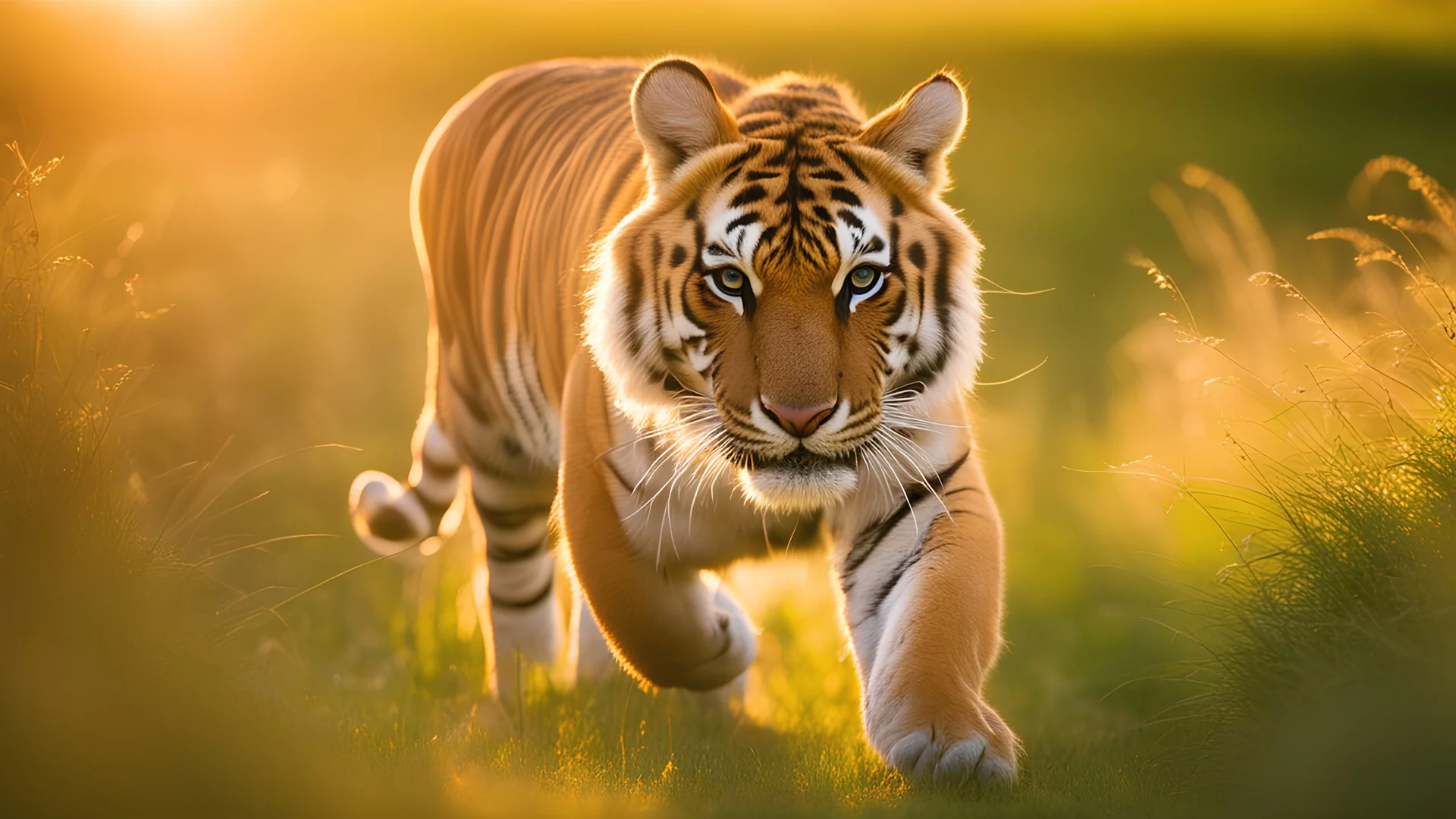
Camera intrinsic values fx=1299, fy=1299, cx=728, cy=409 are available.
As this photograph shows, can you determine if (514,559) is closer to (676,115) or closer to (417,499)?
(417,499)

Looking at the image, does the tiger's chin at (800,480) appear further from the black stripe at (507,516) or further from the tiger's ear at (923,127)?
the black stripe at (507,516)

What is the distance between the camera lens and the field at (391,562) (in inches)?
93.8

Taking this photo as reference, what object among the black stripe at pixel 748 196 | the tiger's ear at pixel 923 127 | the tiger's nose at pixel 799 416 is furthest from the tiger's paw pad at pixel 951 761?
the tiger's ear at pixel 923 127

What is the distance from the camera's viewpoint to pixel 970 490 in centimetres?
333

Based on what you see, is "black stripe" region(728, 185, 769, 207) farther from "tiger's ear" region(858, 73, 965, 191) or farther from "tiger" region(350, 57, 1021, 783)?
"tiger's ear" region(858, 73, 965, 191)

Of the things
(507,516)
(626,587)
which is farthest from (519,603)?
(626,587)

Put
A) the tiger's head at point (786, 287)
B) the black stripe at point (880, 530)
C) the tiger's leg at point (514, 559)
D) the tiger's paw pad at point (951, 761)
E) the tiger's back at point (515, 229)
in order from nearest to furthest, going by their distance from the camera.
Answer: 1. the tiger's paw pad at point (951, 761)
2. the tiger's head at point (786, 287)
3. the black stripe at point (880, 530)
4. the tiger's back at point (515, 229)
5. the tiger's leg at point (514, 559)

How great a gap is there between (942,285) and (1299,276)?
6.40 metres

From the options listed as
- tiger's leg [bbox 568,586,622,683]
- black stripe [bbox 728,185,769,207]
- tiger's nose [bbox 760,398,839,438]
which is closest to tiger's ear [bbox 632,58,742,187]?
black stripe [bbox 728,185,769,207]

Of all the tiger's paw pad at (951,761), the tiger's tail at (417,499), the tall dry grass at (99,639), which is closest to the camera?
the tall dry grass at (99,639)

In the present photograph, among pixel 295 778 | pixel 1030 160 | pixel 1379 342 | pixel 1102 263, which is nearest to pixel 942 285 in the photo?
pixel 1379 342

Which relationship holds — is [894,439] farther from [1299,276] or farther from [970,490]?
[1299,276]

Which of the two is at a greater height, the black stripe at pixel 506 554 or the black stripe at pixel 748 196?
the black stripe at pixel 748 196

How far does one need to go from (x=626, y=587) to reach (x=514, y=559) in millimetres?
1560
